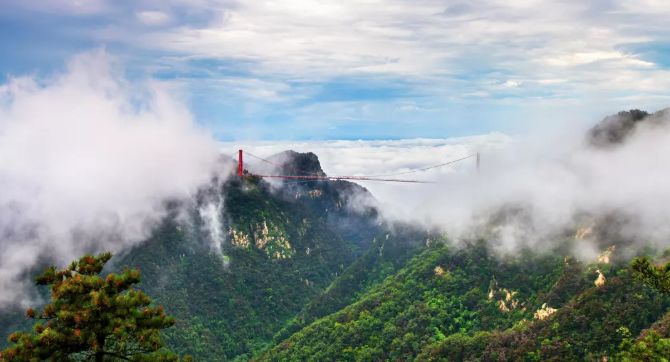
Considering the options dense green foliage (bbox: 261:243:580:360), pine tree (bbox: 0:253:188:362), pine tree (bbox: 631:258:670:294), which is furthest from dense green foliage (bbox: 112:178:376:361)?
pine tree (bbox: 631:258:670:294)

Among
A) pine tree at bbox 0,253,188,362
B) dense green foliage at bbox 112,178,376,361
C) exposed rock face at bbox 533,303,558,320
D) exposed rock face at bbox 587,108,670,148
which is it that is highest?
exposed rock face at bbox 587,108,670,148

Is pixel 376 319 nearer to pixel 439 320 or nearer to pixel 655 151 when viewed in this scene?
pixel 439 320

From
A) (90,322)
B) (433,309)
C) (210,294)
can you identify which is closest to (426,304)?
(433,309)

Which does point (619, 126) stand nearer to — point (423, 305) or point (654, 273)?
point (423, 305)

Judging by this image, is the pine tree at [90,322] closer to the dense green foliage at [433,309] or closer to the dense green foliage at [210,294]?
the dense green foliage at [433,309]

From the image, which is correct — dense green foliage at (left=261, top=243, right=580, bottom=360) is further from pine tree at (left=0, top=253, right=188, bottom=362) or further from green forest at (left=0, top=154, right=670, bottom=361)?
pine tree at (left=0, top=253, right=188, bottom=362)
